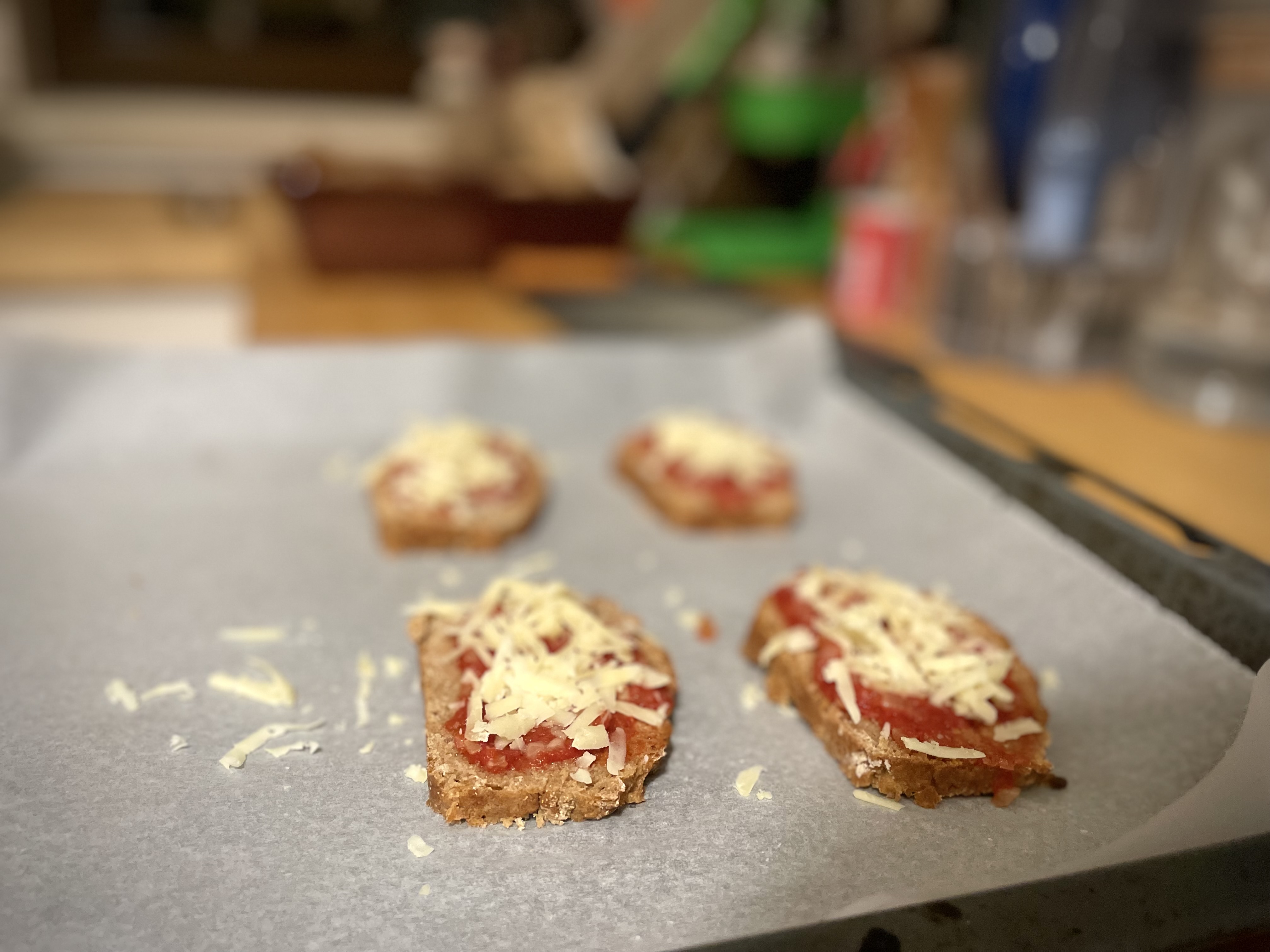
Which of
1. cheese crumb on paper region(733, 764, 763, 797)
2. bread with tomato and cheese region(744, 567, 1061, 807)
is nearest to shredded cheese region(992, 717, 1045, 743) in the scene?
bread with tomato and cheese region(744, 567, 1061, 807)

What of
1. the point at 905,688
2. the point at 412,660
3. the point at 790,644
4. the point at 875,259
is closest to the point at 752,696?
the point at 790,644

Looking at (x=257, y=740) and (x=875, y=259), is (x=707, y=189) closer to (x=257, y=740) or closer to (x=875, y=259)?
(x=875, y=259)

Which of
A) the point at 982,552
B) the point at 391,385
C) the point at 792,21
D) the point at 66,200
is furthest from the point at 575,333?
the point at 66,200

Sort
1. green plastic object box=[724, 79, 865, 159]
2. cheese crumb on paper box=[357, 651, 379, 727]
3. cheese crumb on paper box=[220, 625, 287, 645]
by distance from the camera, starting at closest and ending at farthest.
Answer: cheese crumb on paper box=[357, 651, 379, 727]
cheese crumb on paper box=[220, 625, 287, 645]
green plastic object box=[724, 79, 865, 159]

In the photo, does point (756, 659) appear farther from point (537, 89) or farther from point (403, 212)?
point (537, 89)

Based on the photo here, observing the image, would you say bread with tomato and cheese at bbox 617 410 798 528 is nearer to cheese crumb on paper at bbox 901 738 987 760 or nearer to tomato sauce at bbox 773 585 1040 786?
tomato sauce at bbox 773 585 1040 786

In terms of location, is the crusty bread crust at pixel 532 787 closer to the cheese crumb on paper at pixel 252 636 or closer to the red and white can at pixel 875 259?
the cheese crumb on paper at pixel 252 636

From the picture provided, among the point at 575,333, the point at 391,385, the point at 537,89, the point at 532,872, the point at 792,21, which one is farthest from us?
the point at 537,89
